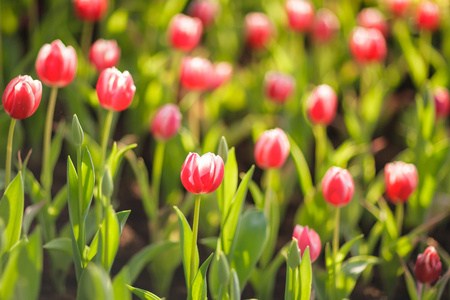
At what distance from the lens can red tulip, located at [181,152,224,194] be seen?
3.93 feet

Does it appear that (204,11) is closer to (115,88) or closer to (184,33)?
(184,33)

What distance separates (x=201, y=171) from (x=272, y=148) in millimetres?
396

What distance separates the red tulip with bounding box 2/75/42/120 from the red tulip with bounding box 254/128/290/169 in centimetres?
57

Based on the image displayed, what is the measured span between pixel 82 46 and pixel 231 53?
24.9 inches

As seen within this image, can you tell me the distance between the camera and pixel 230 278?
121 cm

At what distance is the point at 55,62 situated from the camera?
4.80 feet

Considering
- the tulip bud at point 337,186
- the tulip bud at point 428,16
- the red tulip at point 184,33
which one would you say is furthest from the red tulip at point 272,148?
the tulip bud at point 428,16

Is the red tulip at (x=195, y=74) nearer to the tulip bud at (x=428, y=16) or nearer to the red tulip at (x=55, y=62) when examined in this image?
the red tulip at (x=55, y=62)

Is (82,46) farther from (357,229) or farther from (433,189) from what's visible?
(433,189)

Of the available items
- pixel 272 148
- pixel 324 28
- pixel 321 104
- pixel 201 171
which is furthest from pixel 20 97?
pixel 324 28

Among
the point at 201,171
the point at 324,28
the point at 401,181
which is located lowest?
the point at 324,28

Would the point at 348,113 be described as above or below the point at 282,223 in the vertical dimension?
above

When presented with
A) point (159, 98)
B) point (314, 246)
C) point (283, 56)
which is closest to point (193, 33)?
point (159, 98)

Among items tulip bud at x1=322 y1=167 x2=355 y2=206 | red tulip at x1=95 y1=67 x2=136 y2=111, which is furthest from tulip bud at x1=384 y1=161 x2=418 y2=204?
red tulip at x1=95 y1=67 x2=136 y2=111
